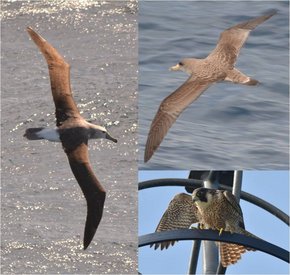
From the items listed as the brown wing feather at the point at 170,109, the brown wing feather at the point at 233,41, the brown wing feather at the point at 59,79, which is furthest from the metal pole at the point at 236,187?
the brown wing feather at the point at 59,79

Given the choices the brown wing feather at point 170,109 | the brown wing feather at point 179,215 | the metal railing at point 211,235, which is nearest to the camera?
the metal railing at point 211,235

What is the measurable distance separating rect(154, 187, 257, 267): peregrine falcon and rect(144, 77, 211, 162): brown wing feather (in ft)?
0.87

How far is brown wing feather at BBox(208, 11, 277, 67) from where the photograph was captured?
4.34 meters

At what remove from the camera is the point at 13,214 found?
4352mm

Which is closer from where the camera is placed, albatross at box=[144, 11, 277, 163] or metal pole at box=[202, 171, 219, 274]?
metal pole at box=[202, 171, 219, 274]

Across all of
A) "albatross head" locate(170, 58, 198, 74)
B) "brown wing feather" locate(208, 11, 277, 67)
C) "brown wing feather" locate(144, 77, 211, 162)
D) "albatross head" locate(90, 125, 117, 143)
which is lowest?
"albatross head" locate(90, 125, 117, 143)

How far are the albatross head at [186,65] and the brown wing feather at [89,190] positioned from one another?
49 centimetres

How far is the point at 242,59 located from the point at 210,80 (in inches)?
6.2

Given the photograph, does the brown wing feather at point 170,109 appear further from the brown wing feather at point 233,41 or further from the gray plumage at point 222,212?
the gray plumage at point 222,212

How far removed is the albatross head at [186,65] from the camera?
4.35 metres

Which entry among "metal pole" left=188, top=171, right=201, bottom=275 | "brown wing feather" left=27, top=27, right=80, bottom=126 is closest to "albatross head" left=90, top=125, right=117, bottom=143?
"brown wing feather" left=27, top=27, right=80, bottom=126

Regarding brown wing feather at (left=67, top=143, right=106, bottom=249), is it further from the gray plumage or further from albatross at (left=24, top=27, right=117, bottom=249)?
the gray plumage

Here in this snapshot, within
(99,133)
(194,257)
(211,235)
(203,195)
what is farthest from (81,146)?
(211,235)

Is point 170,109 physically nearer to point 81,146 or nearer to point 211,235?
point 81,146
